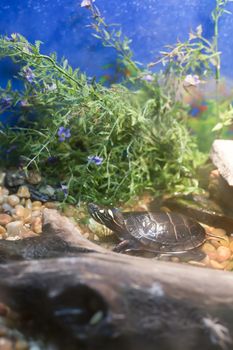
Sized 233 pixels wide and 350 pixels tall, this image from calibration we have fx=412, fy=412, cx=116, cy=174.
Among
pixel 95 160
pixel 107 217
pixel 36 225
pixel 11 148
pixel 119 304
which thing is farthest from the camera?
pixel 11 148

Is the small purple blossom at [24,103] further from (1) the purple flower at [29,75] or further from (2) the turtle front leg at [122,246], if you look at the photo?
(2) the turtle front leg at [122,246]

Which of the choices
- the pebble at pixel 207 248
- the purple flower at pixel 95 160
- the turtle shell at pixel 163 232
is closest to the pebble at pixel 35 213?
the purple flower at pixel 95 160

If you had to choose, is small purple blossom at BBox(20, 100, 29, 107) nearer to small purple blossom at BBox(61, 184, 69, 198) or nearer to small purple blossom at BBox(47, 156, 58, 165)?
small purple blossom at BBox(47, 156, 58, 165)

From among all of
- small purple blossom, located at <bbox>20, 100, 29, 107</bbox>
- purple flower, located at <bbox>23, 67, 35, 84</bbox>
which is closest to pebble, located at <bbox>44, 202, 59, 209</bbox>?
small purple blossom, located at <bbox>20, 100, 29, 107</bbox>

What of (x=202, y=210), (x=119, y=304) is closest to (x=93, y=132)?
(x=202, y=210)

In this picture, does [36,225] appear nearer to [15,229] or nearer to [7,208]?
[15,229]
